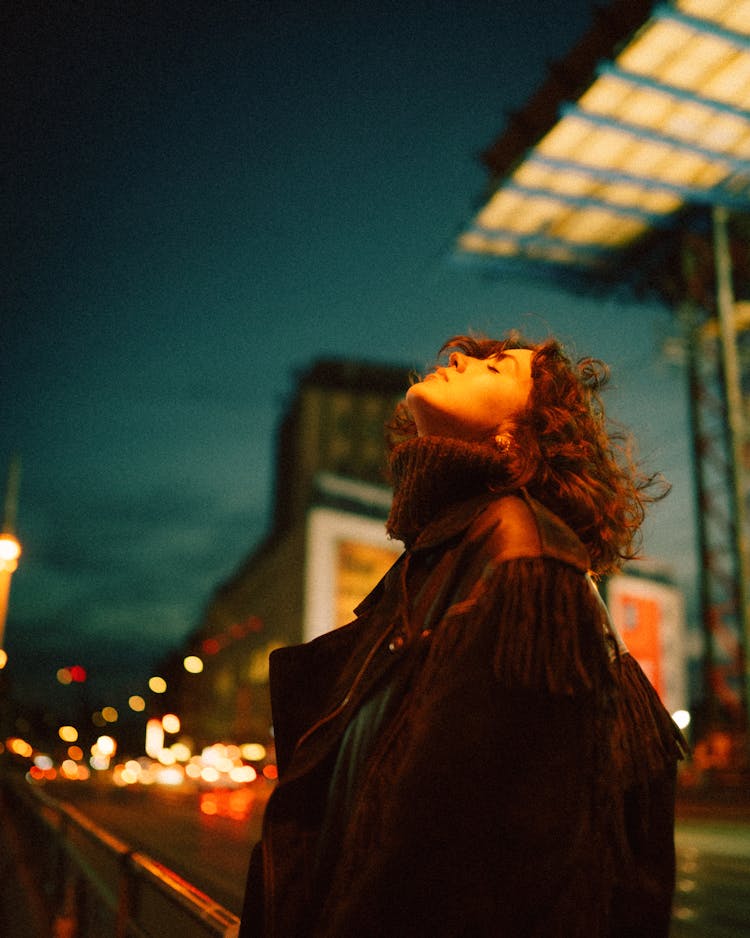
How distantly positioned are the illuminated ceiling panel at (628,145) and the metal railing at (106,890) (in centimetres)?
2292

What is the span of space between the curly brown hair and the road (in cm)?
334

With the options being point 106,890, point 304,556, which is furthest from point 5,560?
point 304,556

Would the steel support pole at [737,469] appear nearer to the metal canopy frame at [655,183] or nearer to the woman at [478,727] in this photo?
the metal canopy frame at [655,183]

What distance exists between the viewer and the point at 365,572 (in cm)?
4319

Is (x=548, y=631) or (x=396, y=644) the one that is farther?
(x=396, y=644)

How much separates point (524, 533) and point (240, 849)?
14801 mm

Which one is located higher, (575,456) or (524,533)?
(575,456)

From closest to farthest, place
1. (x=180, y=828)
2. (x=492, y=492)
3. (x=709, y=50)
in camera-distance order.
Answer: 1. (x=492, y=492)
2. (x=180, y=828)
3. (x=709, y=50)

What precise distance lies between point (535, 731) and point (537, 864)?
20 cm

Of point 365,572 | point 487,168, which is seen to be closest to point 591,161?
point 487,168

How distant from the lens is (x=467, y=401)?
2.23 metres

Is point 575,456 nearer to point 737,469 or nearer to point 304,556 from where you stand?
point 737,469

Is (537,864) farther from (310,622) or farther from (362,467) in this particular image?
(362,467)

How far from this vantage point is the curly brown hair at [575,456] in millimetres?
2131
